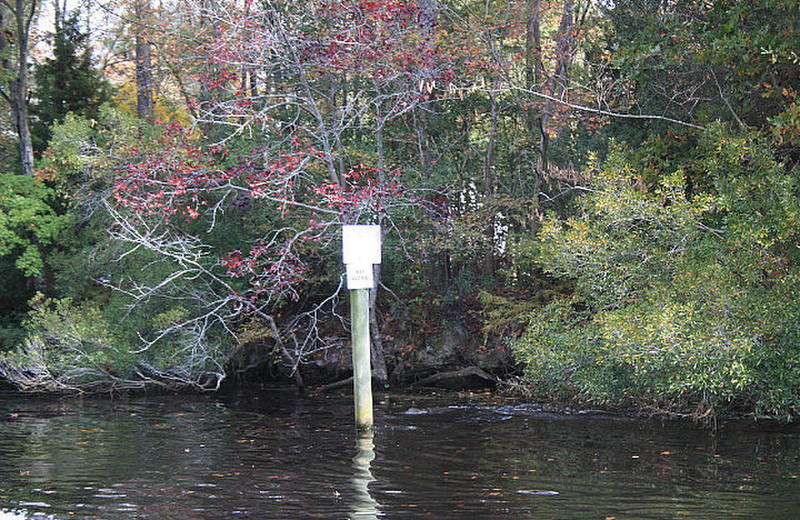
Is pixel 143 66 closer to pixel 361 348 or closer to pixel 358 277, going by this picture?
pixel 358 277

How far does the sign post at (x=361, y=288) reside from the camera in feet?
34.5

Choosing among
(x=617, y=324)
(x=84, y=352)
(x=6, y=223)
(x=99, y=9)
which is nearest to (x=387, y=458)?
(x=617, y=324)

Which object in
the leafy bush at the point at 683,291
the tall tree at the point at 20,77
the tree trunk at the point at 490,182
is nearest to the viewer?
the leafy bush at the point at 683,291

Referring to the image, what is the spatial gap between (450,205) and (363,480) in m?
9.00

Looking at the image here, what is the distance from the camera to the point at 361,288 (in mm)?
10633

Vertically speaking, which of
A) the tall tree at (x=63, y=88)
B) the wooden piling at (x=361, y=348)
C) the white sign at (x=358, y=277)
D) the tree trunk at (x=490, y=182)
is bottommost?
the wooden piling at (x=361, y=348)

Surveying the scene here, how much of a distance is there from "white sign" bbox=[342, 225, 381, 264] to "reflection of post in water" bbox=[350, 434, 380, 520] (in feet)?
7.23

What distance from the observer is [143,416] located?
532 inches

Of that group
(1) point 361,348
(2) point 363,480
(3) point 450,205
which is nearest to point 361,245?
(1) point 361,348

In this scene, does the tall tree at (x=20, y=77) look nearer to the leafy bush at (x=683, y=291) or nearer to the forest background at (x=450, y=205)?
the forest background at (x=450, y=205)

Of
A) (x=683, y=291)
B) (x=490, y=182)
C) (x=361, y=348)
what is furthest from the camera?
(x=490, y=182)

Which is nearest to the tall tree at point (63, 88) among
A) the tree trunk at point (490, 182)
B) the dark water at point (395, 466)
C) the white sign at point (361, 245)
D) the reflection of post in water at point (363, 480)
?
the dark water at point (395, 466)

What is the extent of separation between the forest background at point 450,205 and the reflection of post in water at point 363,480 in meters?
3.42

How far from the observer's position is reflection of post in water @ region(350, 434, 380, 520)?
658 centimetres
